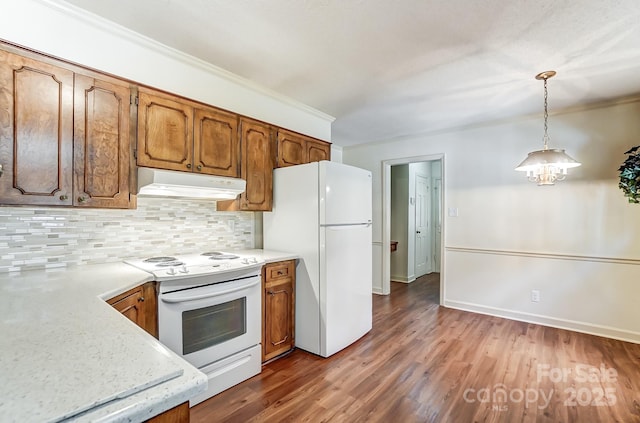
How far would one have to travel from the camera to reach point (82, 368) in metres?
0.65

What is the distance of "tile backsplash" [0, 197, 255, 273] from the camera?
174 cm

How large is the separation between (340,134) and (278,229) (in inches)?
81.3

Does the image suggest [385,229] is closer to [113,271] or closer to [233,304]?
[233,304]

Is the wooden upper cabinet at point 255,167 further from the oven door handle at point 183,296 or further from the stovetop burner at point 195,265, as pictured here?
the oven door handle at point 183,296

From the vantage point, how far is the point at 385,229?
4.60 metres

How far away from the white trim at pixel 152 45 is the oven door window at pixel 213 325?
5.97ft

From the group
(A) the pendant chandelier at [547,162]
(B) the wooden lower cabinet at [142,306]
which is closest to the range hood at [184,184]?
(B) the wooden lower cabinet at [142,306]

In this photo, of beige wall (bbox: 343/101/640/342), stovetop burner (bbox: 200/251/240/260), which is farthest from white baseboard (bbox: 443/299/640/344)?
stovetop burner (bbox: 200/251/240/260)

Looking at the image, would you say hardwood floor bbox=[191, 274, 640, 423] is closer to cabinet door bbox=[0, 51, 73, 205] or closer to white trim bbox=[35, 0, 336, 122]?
cabinet door bbox=[0, 51, 73, 205]

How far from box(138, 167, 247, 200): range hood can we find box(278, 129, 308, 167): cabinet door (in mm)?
721

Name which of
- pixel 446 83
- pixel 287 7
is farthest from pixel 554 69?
pixel 287 7

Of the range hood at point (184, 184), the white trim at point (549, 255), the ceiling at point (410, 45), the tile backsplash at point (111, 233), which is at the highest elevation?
the ceiling at point (410, 45)

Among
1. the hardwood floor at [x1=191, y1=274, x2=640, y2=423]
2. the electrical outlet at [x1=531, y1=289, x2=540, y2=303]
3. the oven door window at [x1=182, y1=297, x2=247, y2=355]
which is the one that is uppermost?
the oven door window at [x1=182, y1=297, x2=247, y2=355]

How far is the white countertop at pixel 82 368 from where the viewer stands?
521 mm
